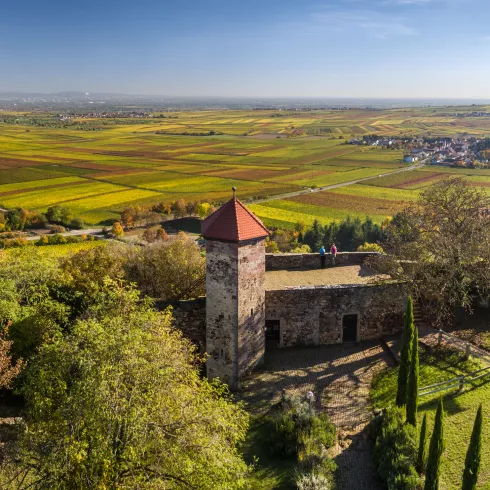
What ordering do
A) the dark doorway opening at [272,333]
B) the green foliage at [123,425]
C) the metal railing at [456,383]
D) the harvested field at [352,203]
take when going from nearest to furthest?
the green foliage at [123,425], the metal railing at [456,383], the dark doorway opening at [272,333], the harvested field at [352,203]

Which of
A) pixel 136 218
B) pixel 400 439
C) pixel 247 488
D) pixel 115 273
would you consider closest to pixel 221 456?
pixel 247 488

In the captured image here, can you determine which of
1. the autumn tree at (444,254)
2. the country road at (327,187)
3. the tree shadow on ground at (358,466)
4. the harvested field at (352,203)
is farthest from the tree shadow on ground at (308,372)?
the country road at (327,187)

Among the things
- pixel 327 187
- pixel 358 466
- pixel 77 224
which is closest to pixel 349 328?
pixel 358 466

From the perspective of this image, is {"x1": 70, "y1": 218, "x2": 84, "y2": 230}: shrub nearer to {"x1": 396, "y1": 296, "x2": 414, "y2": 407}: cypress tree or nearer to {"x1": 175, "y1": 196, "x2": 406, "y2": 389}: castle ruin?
{"x1": 175, "y1": 196, "x2": 406, "y2": 389}: castle ruin

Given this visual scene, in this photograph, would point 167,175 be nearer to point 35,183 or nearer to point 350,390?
point 35,183

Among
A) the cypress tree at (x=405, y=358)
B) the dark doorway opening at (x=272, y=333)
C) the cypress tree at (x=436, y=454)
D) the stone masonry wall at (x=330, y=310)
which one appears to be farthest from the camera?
the dark doorway opening at (x=272, y=333)

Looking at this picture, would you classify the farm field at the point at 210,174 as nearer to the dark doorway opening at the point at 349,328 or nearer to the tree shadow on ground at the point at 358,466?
the dark doorway opening at the point at 349,328

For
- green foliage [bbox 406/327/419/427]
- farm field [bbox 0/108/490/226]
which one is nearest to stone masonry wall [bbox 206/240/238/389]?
green foliage [bbox 406/327/419/427]

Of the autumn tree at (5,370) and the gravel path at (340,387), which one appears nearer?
the gravel path at (340,387)
